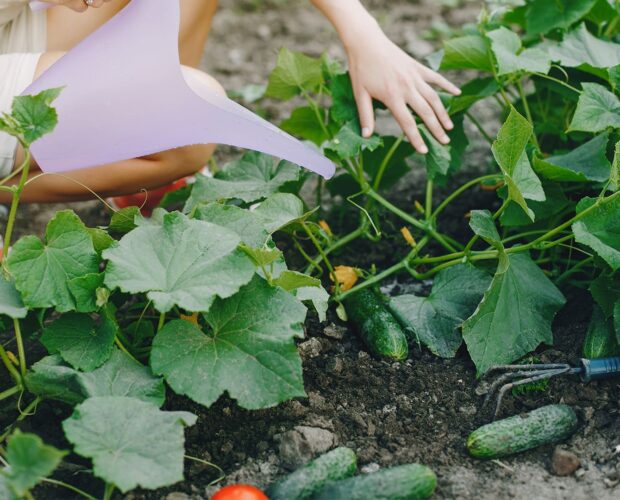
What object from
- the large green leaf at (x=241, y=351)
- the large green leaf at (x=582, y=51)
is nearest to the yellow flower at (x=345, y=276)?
the large green leaf at (x=241, y=351)

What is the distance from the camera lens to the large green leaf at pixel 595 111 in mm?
2326

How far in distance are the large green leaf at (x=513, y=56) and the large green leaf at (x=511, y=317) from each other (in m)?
0.57

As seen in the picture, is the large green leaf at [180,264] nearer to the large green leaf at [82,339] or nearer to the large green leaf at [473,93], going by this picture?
the large green leaf at [82,339]

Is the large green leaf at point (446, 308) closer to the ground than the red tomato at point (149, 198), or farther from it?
farther from it

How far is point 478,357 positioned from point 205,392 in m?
0.73

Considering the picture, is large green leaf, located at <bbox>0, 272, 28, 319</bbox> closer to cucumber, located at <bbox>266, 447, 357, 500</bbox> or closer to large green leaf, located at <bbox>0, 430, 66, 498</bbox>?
large green leaf, located at <bbox>0, 430, 66, 498</bbox>

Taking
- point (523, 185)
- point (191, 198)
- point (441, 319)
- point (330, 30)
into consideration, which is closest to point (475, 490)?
point (441, 319)

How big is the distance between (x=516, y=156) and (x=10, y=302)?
126 cm

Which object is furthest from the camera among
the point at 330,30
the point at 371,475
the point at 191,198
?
the point at 330,30

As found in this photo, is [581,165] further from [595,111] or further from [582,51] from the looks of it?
[582,51]

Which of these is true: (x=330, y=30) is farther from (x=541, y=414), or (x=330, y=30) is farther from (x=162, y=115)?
(x=541, y=414)

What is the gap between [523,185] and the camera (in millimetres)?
2154

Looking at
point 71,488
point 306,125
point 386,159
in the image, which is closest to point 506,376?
point 386,159

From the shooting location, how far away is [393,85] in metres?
2.40
